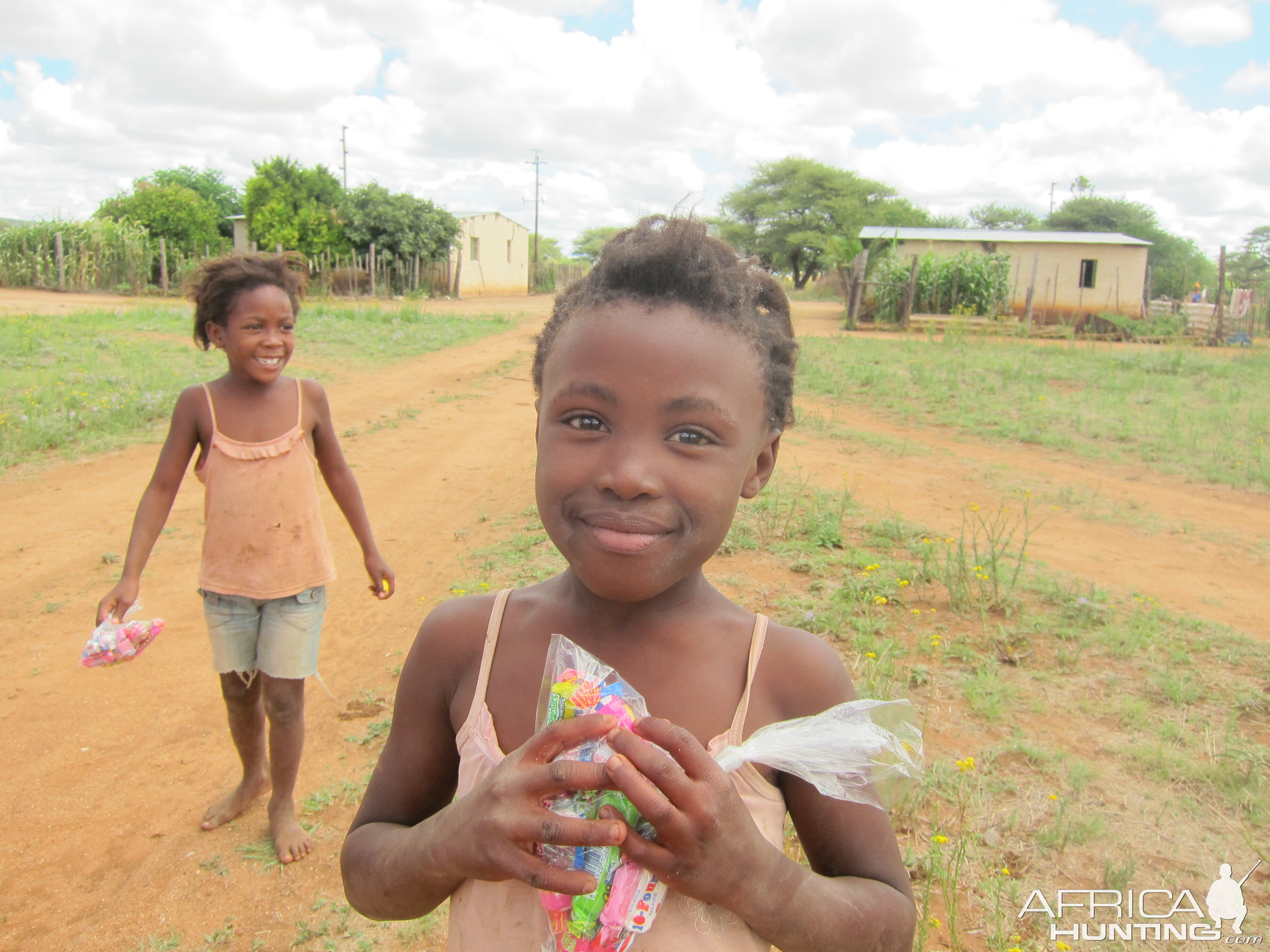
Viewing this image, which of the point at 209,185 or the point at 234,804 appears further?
the point at 209,185

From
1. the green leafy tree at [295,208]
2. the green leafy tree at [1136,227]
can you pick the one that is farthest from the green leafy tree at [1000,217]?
the green leafy tree at [295,208]

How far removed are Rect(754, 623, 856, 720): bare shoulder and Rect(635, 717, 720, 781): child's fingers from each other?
302 mm

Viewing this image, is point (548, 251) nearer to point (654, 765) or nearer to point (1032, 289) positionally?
point (1032, 289)

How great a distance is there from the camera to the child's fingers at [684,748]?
37.5 inches

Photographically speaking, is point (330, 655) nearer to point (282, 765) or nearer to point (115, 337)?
point (282, 765)

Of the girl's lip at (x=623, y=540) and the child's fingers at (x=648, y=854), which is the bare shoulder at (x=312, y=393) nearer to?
the girl's lip at (x=623, y=540)

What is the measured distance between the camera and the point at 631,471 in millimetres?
1105

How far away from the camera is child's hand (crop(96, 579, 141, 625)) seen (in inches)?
103

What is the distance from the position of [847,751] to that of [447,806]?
0.56 meters

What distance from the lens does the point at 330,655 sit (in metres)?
4.23

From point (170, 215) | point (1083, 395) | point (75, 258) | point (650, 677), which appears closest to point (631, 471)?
point (650, 677)

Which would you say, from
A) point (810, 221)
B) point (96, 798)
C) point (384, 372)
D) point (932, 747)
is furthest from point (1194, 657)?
point (810, 221)

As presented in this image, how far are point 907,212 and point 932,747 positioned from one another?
1912 inches

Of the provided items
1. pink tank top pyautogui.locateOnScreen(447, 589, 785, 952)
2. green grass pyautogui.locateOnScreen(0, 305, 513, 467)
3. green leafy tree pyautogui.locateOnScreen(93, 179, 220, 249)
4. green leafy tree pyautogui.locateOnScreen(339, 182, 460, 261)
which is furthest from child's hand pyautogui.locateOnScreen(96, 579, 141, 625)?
green leafy tree pyautogui.locateOnScreen(93, 179, 220, 249)
